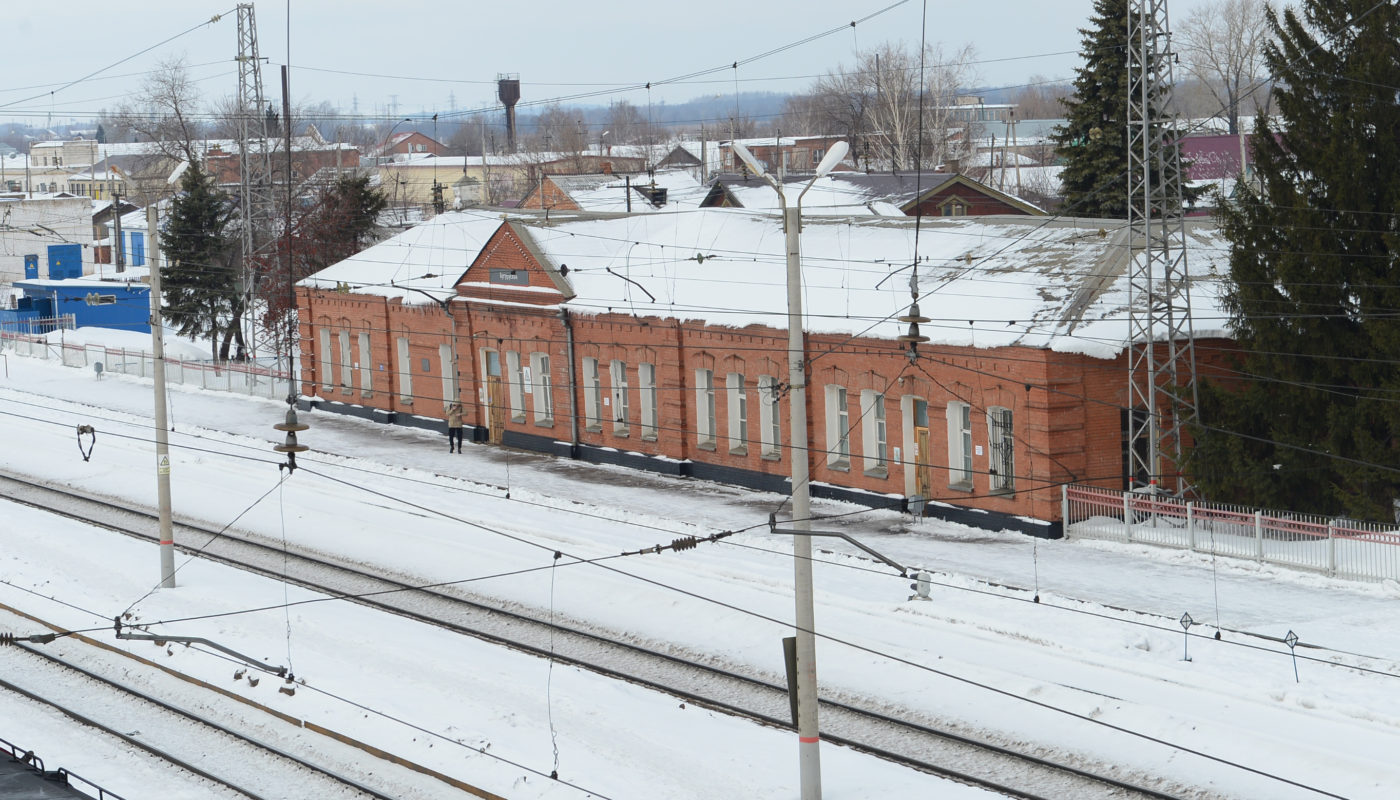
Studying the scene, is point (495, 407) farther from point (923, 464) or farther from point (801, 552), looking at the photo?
point (801, 552)

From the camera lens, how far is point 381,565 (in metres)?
31.4

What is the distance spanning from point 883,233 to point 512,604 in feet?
47.1

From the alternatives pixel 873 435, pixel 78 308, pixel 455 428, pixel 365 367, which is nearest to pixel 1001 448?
pixel 873 435

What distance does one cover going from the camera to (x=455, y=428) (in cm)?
4256

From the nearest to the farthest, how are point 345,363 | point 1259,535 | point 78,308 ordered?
1. point 1259,535
2. point 345,363
3. point 78,308

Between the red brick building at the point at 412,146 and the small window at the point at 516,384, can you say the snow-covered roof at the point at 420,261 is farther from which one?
the red brick building at the point at 412,146

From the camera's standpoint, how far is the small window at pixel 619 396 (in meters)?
39.7

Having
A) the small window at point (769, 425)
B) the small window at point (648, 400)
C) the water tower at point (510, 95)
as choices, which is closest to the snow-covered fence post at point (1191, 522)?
the small window at point (769, 425)

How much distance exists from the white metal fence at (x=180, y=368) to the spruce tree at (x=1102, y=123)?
27593mm

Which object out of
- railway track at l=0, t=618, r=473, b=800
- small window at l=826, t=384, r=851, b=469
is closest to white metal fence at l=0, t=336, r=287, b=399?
small window at l=826, t=384, r=851, b=469

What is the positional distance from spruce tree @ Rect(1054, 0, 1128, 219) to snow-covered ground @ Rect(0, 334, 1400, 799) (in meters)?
16.9

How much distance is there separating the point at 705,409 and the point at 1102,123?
643 inches

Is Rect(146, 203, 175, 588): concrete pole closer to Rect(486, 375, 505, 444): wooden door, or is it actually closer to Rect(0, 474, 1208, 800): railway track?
Rect(0, 474, 1208, 800): railway track

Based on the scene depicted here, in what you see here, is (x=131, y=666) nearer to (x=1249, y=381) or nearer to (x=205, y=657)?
(x=205, y=657)
